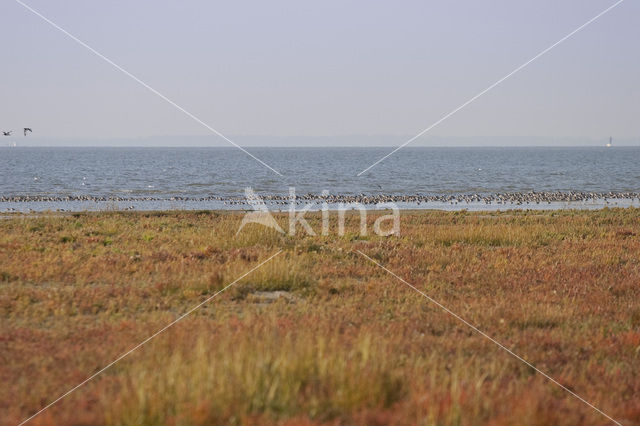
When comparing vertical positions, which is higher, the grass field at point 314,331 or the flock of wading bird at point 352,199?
the grass field at point 314,331

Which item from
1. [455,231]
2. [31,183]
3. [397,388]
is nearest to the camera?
[397,388]

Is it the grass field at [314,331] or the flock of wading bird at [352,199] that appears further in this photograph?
the flock of wading bird at [352,199]

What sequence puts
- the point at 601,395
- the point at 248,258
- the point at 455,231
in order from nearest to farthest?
the point at 601,395
the point at 248,258
the point at 455,231

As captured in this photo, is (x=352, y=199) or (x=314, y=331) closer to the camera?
(x=314, y=331)

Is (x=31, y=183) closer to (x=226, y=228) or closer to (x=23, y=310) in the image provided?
(x=226, y=228)

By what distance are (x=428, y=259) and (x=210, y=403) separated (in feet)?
38.1

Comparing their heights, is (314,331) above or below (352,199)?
above

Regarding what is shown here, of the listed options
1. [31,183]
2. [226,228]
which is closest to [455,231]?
[226,228]

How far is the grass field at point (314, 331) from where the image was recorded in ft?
21.1

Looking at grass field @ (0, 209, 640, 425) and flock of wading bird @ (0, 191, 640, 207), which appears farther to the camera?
flock of wading bird @ (0, 191, 640, 207)

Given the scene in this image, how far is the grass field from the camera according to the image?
21.1 ft

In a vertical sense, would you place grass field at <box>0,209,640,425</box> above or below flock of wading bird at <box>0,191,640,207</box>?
above

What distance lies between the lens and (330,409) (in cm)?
633

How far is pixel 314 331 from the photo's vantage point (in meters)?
9.55
